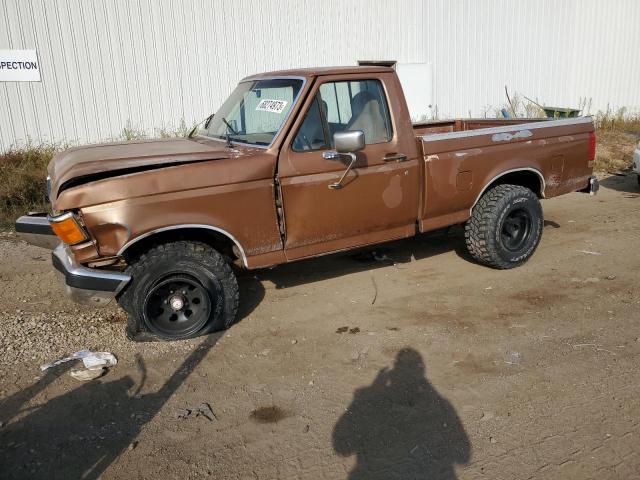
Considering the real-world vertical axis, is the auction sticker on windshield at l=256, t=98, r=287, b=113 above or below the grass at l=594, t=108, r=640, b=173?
above

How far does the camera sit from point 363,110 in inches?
188

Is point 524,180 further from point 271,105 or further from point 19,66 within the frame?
point 19,66

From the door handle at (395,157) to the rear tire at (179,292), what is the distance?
63.9 inches

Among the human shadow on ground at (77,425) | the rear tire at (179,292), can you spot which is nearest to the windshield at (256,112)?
the rear tire at (179,292)

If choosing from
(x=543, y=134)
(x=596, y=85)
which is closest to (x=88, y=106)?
(x=543, y=134)

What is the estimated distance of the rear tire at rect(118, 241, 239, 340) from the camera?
4047 mm

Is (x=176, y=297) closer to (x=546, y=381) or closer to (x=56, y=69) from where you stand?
(x=546, y=381)

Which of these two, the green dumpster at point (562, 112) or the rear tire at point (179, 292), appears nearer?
the rear tire at point (179, 292)

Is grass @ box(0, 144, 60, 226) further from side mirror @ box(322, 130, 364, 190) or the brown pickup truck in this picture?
side mirror @ box(322, 130, 364, 190)

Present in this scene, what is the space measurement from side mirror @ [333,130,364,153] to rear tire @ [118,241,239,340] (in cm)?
128

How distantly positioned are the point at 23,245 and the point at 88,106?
4.21 m

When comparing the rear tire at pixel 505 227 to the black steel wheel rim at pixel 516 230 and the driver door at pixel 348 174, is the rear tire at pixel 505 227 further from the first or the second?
the driver door at pixel 348 174

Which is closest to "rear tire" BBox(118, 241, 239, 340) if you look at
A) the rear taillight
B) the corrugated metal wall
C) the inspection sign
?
the rear taillight

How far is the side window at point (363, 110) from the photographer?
469 centimetres
